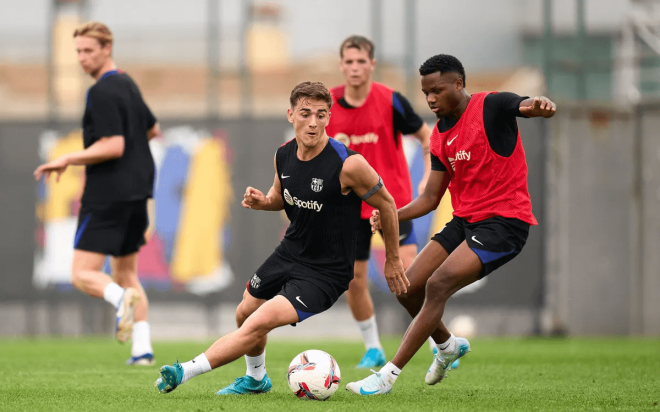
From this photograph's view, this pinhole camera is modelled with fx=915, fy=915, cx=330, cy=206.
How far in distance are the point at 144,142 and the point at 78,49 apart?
99 cm

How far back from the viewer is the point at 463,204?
6160 millimetres

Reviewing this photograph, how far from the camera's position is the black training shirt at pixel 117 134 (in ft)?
25.8

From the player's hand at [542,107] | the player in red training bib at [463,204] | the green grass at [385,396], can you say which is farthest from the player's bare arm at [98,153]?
the player's hand at [542,107]

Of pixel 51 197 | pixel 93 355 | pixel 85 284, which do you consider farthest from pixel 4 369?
pixel 51 197

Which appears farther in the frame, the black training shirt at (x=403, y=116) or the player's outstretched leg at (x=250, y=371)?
the black training shirt at (x=403, y=116)

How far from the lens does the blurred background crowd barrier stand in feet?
43.4

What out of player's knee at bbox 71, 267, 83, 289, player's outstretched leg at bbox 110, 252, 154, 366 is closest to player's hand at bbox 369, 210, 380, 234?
player's outstretched leg at bbox 110, 252, 154, 366

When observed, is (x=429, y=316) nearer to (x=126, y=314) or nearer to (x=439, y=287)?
(x=439, y=287)

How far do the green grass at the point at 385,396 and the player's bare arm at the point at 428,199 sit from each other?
1.19 metres

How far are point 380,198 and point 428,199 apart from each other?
0.86 m

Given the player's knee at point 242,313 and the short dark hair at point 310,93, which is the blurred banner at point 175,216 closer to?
the player's knee at point 242,313

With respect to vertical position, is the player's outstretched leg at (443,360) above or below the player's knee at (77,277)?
below

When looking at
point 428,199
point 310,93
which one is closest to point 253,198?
point 310,93

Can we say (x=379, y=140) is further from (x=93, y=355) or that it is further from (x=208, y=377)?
(x=93, y=355)
